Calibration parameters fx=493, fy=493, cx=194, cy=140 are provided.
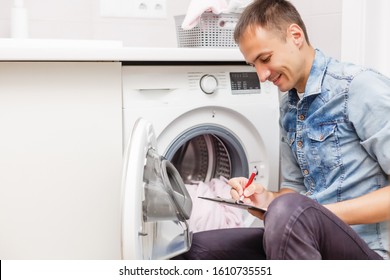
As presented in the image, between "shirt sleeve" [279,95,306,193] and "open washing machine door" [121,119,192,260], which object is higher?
"shirt sleeve" [279,95,306,193]

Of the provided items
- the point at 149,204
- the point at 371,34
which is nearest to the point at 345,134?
the point at 149,204

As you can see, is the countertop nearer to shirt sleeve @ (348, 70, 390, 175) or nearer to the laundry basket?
the laundry basket

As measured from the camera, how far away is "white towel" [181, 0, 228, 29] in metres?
1.47

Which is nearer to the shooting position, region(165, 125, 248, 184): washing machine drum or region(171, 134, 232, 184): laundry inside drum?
region(165, 125, 248, 184): washing machine drum

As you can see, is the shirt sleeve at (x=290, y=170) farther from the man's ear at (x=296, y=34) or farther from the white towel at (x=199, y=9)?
the white towel at (x=199, y=9)

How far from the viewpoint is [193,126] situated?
1.43 metres

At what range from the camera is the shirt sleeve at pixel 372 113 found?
99 cm

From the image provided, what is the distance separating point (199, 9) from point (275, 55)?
0.45m

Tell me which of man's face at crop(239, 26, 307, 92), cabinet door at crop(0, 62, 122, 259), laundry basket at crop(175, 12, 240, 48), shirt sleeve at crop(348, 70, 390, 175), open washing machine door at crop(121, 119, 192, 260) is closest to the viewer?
open washing machine door at crop(121, 119, 192, 260)

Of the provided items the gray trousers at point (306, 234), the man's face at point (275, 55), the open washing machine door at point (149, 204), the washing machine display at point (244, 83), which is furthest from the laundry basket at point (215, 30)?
the gray trousers at point (306, 234)

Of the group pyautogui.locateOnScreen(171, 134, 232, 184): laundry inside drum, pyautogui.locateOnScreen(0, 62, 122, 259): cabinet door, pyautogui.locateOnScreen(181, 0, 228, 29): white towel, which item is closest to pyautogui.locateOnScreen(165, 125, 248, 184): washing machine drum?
pyautogui.locateOnScreen(171, 134, 232, 184): laundry inside drum

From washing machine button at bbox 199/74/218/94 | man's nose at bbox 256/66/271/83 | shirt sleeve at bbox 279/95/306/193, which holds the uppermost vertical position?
washing machine button at bbox 199/74/218/94

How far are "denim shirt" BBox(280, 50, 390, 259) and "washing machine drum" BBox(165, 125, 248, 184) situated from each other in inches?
13.3

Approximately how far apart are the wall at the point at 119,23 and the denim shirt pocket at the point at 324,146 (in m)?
0.53
